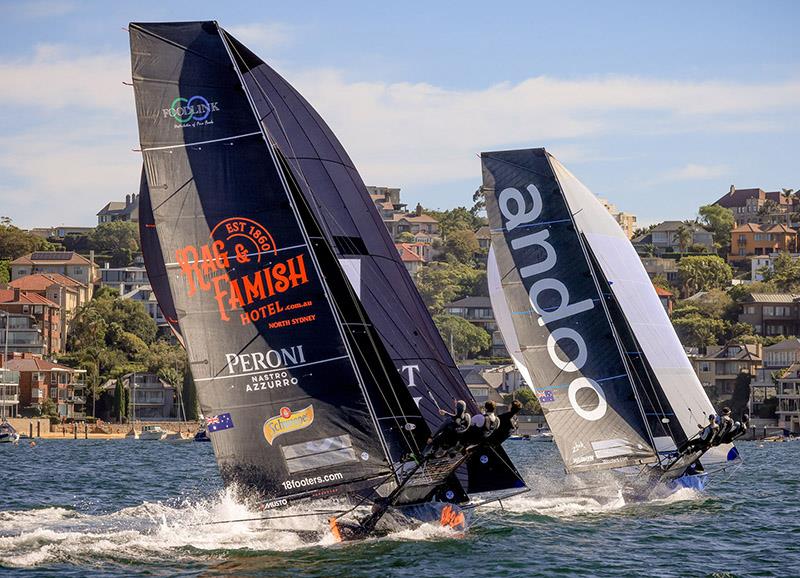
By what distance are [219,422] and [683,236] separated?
140m

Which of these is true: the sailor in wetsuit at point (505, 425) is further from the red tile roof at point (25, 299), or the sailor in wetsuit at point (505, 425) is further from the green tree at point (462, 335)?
the green tree at point (462, 335)

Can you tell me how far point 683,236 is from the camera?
505 ft

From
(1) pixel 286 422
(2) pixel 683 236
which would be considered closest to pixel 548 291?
(1) pixel 286 422

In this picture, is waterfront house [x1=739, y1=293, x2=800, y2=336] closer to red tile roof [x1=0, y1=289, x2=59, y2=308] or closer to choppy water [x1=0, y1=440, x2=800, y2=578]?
red tile roof [x1=0, y1=289, x2=59, y2=308]

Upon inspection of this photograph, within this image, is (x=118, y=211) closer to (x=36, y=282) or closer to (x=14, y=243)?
(x=14, y=243)

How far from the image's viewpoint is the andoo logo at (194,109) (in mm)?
17688

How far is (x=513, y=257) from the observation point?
25141mm

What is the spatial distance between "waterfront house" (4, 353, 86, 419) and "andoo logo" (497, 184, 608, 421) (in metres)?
68.2

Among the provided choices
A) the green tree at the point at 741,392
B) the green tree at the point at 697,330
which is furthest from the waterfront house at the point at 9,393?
the green tree at the point at 697,330

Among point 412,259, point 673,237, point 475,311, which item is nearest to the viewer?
point 475,311

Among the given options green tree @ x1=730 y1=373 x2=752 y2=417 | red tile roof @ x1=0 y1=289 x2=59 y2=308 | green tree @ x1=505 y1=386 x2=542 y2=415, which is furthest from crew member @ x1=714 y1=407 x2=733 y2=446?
red tile roof @ x1=0 y1=289 x2=59 y2=308

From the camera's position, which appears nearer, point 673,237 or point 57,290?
point 57,290

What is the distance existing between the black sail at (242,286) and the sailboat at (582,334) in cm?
789

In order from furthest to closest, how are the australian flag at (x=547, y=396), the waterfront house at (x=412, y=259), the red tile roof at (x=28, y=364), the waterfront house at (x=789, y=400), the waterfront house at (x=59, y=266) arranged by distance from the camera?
1. the waterfront house at (x=412, y=259)
2. the waterfront house at (x=59, y=266)
3. the waterfront house at (x=789, y=400)
4. the red tile roof at (x=28, y=364)
5. the australian flag at (x=547, y=396)
